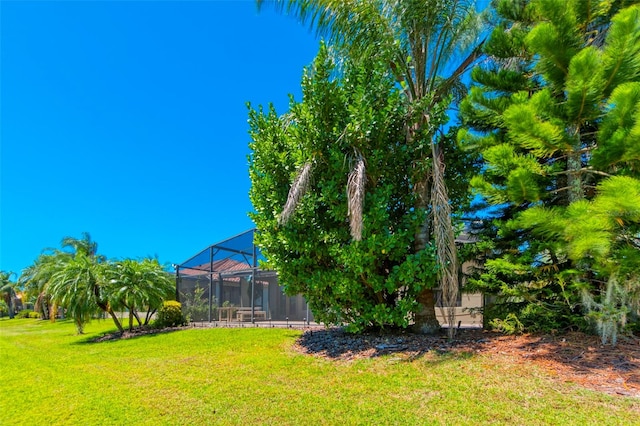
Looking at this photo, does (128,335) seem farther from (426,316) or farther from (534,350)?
(534,350)

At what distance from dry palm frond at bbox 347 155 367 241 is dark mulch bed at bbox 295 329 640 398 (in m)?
2.00

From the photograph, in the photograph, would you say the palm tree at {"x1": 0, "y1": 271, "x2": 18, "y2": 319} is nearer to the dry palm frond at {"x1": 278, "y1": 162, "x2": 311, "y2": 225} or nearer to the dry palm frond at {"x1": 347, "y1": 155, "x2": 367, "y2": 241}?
the dry palm frond at {"x1": 278, "y1": 162, "x2": 311, "y2": 225}

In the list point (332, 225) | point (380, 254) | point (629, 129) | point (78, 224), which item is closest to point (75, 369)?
point (332, 225)

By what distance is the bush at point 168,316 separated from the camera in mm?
13086

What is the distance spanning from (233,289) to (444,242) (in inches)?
431

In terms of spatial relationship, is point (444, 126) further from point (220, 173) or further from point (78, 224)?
point (78, 224)

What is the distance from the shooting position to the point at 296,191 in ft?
19.8

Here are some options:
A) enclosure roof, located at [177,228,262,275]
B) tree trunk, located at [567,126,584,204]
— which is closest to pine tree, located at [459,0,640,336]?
tree trunk, located at [567,126,584,204]

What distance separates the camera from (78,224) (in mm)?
32031

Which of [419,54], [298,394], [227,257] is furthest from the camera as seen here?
[227,257]

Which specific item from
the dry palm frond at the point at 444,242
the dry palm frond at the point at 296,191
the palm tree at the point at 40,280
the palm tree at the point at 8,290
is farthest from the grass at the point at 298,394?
the palm tree at the point at 8,290

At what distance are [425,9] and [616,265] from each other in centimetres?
499

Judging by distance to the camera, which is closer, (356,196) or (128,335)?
(356,196)

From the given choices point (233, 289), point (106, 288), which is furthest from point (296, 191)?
point (233, 289)
